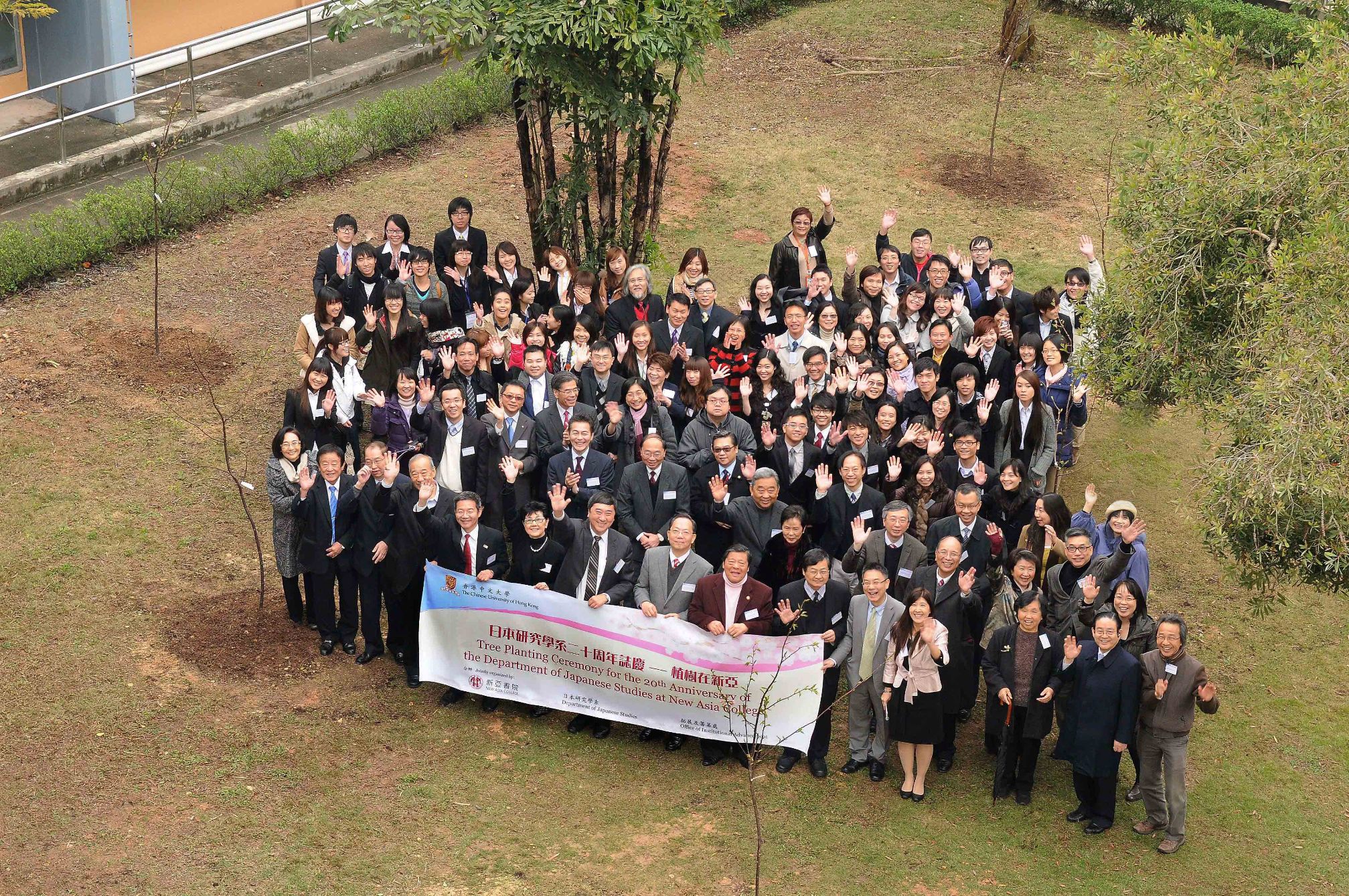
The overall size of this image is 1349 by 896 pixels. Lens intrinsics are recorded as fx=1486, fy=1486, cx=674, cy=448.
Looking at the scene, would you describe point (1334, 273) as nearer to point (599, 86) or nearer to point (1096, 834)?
point (1096, 834)

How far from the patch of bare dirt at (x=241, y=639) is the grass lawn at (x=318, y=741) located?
0.02 meters

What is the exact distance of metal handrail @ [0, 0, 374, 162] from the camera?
17547 millimetres

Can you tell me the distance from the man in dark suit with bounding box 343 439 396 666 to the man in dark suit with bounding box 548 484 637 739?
48.8 inches

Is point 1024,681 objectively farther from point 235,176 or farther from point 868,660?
point 235,176

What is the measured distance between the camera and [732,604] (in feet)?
33.2

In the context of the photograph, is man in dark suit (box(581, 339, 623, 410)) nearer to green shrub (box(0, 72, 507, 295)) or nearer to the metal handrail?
green shrub (box(0, 72, 507, 295))

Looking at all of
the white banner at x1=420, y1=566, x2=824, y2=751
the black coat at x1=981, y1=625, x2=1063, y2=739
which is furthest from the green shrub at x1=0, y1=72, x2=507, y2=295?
the black coat at x1=981, y1=625, x2=1063, y2=739

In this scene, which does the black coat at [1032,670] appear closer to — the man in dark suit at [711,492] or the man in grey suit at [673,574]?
the man in grey suit at [673,574]

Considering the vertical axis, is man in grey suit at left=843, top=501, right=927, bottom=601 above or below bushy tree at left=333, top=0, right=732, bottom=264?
below

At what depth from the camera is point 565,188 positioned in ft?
48.6

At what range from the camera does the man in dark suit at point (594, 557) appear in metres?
10.5

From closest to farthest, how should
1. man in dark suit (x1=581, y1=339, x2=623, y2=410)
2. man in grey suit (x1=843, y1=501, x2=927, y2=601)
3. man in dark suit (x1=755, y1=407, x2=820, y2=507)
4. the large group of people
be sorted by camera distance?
the large group of people
man in grey suit (x1=843, y1=501, x2=927, y2=601)
man in dark suit (x1=755, y1=407, x2=820, y2=507)
man in dark suit (x1=581, y1=339, x2=623, y2=410)

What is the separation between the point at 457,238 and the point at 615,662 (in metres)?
5.53

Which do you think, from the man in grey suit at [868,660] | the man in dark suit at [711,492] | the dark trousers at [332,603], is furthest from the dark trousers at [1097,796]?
the dark trousers at [332,603]
